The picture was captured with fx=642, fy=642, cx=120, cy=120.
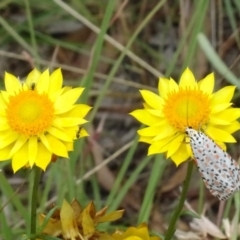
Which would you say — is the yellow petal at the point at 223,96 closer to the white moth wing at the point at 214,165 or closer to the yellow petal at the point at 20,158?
the white moth wing at the point at 214,165

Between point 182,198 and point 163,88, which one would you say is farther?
point 163,88

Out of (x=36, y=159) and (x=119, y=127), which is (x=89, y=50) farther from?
(x=36, y=159)

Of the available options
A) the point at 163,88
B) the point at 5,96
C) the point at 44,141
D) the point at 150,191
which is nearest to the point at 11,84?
the point at 5,96

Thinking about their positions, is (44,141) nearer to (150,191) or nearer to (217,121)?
(217,121)

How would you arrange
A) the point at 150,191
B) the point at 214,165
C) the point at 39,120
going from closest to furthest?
the point at 214,165 < the point at 39,120 < the point at 150,191

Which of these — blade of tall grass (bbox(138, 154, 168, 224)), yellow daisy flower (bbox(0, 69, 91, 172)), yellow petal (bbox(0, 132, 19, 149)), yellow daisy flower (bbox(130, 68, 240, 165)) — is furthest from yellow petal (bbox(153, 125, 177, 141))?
blade of tall grass (bbox(138, 154, 168, 224))

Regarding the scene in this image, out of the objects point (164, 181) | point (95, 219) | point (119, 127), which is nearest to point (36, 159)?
point (95, 219)

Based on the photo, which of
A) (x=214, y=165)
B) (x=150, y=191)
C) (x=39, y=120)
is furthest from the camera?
(x=150, y=191)
